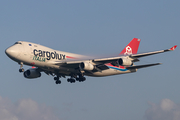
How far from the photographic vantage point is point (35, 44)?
186 ft

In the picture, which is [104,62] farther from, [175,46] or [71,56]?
[175,46]

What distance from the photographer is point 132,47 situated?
232 ft

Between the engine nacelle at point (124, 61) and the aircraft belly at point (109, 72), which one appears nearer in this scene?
the engine nacelle at point (124, 61)

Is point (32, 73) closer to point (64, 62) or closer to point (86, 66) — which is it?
point (64, 62)

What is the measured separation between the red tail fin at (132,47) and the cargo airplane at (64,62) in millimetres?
5822

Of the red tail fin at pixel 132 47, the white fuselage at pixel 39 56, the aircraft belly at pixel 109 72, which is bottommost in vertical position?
the aircraft belly at pixel 109 72

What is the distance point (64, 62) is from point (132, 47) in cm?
2001

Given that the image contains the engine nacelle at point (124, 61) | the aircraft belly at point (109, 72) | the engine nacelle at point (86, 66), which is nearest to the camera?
the engine nacelle at point (124, 61)

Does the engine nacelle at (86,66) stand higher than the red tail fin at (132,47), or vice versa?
the red tail fin at (132,47)

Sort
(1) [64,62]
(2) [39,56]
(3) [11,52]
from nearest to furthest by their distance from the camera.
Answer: (3) [11,52]
(2) [39,56]
(1) [64,62]

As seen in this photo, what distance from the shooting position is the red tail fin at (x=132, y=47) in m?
69.6

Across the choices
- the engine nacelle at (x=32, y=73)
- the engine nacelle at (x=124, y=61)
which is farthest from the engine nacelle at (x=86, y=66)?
the engine nacelle at (x=32, y=73)

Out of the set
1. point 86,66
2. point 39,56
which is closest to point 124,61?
point 86,66

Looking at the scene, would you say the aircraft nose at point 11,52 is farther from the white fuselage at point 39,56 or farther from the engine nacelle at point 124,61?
the engine nacelle at point 124,61
